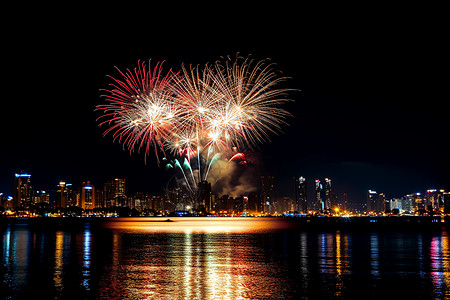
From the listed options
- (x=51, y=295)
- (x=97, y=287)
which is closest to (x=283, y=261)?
(x=97, y=287)

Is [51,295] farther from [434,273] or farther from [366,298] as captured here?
[434,273]

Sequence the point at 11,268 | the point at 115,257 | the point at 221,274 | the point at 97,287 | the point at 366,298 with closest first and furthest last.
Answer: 1. the point at 366,298
2. the point at 97,287
3. the point at 221,274
4. the point at 11,268
5. the point at 115,257

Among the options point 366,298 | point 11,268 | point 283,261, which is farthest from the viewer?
point 283,261

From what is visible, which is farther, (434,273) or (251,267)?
(251,267)

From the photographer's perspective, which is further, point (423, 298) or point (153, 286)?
point (153, 286)

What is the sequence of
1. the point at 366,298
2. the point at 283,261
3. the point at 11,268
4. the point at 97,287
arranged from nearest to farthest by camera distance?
1. the point at 366,298
2. the point at 97,287
3. the point at 11,268
4. the point at 283,261

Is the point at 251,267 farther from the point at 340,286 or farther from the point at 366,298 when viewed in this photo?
the point at 366,298

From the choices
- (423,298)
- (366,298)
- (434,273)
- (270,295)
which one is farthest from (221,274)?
(434,273)

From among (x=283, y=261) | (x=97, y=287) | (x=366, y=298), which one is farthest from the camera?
(x=283, y=261)

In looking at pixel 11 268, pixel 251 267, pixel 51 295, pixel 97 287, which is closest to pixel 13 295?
pixel 51 295
